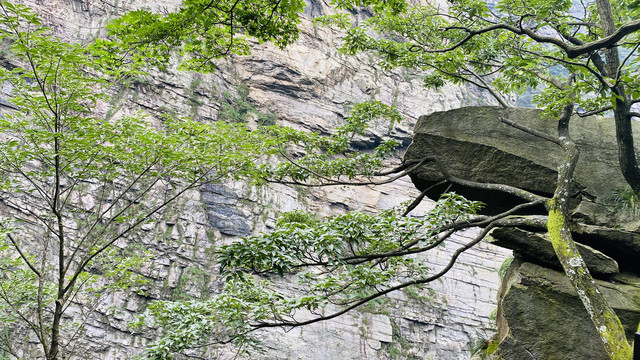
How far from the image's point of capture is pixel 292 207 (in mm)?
26891

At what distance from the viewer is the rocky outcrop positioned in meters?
5.82

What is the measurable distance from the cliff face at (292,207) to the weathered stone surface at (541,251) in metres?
14.3

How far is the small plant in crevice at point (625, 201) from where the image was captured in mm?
6438

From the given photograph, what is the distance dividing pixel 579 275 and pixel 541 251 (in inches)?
84.6

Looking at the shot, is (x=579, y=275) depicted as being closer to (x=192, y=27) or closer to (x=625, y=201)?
(x=625, y=201)

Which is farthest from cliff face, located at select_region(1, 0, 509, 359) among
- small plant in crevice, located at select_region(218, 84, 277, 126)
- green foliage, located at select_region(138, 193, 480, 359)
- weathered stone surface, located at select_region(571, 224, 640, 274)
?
weathered stone surface, located at select_region(571, 224, 640, 274)

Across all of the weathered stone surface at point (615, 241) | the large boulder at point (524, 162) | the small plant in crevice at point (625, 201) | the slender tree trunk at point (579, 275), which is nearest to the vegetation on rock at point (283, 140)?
the slender tree trunk at point (579, 275)

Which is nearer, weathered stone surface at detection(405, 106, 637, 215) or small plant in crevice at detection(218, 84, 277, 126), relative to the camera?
weathered stone surface at detection(405, 106, 637, 215)

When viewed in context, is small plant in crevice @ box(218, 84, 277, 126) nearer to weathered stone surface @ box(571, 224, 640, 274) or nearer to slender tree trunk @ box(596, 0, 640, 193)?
weathered stone surface @ box(571, 224, 640, 274)

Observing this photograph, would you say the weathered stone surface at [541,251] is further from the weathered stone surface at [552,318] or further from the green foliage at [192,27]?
the green foliage at [192,27]

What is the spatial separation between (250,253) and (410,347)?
22.8 metres

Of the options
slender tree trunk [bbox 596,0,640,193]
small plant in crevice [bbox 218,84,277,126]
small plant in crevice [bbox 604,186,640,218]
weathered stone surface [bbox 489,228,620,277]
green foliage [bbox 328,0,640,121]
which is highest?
small plant in crevice [bbox 218,84,277,126]

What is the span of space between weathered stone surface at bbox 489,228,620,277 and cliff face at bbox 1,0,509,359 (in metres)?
14.3

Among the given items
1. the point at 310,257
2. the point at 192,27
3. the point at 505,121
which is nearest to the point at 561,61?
the point at 505,121
